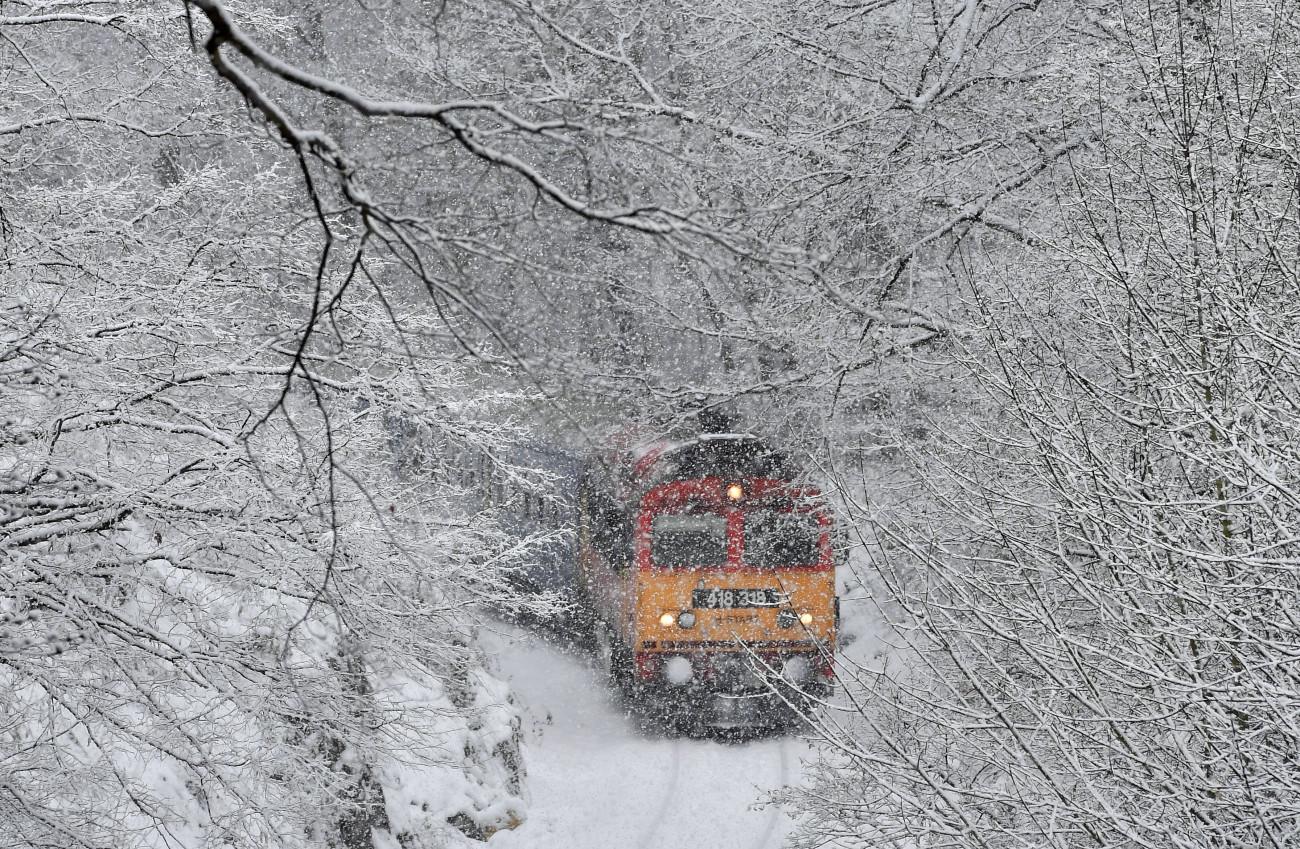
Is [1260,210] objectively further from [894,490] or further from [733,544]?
[733,544]

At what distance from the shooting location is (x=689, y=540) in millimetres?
13023

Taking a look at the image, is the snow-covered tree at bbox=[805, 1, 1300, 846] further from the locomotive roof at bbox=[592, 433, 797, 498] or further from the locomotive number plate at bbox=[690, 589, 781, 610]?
the locomotive number plate at bbox=[690, 589, 781, 610]

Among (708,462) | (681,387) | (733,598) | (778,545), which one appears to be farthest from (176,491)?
(778,545)

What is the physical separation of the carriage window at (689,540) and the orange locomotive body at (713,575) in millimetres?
11

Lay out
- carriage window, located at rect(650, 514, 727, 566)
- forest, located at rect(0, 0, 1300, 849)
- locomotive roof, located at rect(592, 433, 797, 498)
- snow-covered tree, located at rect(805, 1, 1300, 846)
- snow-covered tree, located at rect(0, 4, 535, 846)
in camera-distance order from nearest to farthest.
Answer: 1. forest, located at rect(0, 0, 1300, 849)
2. snow-covered tree, located at rect(805, 1, 1300, 846)
3. snow-covered tree, located at rect(0, 4, 535, 846)
4. locomotive roof, located at rect(592, 433, 797, 498)
5. carriage window, located at rect(650, 514, 727, 566)

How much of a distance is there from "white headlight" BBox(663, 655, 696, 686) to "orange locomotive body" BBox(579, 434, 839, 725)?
0.04 ft

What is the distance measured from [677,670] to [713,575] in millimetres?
1146

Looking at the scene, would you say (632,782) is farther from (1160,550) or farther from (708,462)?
(1160,550)

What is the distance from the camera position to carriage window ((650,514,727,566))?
12922mm

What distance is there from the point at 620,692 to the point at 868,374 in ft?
23.0

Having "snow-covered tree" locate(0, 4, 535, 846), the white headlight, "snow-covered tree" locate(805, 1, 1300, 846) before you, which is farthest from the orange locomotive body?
"snow-covered tree" locate(805, 1, 1300, 846)

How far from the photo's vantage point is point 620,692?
1484 cm

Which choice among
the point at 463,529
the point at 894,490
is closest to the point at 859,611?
Result: the point at 894,490

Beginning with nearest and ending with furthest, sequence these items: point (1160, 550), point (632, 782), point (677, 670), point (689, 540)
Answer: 1. point (1160, 550)
2. point (632, 782)
3. point (677, 670)
4. point (689, 540)
